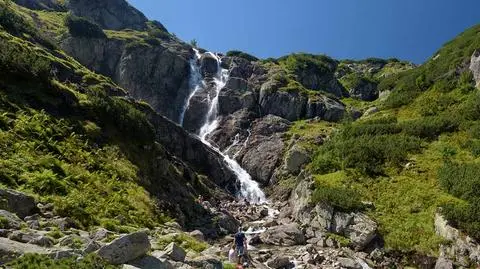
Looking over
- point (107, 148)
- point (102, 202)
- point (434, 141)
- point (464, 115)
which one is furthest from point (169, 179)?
point (464, 115)

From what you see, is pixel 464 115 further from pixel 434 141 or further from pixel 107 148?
pixel 107 148

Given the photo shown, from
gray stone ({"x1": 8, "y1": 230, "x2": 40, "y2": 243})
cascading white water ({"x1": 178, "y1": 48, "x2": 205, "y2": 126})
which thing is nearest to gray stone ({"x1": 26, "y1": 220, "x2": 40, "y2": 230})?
gray stone ({"x1": 8, "y1": 230, "x2": 40, "y2": 243})

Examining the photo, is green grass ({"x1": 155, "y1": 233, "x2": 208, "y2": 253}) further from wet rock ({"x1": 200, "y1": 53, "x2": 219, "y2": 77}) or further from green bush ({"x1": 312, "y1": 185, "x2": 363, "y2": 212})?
wet rock ({"x1": 200, "y1": 53, "x2": 219, "y2": 77})

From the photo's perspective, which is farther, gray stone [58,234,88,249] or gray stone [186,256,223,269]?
gray stone [186,256,223,269]

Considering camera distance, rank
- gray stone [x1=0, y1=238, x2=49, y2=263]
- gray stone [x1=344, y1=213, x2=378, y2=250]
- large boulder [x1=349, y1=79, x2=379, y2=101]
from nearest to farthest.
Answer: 1. gray stone [x1=0, y1=238, x2=49, y2=263]
2. gray stone [x1=344, y1=213, x2=378, y2=250]
3. large boulder [x1=349, y1=79, x2=379, y2=101]

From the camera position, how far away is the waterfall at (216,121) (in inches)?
2601

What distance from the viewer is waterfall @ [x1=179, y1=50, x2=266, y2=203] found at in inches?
2601

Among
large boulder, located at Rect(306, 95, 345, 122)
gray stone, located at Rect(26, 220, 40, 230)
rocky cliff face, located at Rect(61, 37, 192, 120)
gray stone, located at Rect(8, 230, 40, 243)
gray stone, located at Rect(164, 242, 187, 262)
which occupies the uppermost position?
large boulder, located at Rect(306, 95, 345, 122)

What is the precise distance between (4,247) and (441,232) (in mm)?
32355

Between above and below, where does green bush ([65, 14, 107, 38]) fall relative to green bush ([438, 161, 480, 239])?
above

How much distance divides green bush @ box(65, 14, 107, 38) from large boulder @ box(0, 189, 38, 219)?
93832mm

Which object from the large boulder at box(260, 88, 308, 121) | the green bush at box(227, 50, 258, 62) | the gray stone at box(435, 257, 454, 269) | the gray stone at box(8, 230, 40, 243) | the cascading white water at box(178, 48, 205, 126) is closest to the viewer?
the gray stone at box(8, 230, 40, 243)

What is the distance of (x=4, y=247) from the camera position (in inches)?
515

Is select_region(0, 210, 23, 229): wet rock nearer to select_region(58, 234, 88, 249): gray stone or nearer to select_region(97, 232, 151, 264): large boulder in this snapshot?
select_region(58, 234, 88, 249): gray stone
